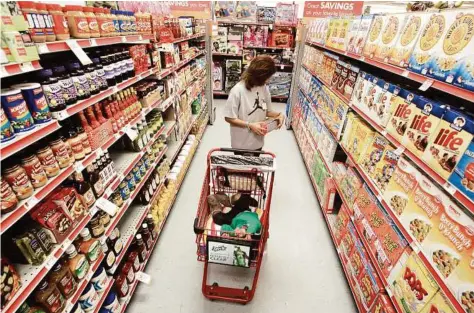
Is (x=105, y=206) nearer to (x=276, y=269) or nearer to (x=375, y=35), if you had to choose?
(x=276, y=269)

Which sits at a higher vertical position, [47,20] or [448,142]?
[47,20]

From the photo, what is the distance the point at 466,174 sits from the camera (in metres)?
1.15

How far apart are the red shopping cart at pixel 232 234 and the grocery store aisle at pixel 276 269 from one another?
0.11 metres

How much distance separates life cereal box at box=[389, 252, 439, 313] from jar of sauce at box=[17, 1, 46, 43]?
7.04ft

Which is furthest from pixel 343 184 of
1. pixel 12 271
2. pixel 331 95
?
pixel 12 271

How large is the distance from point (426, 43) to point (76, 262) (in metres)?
2.32

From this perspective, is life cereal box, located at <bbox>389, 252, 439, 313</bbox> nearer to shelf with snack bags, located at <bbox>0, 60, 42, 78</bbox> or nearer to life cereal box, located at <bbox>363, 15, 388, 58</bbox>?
life cereal box, located at <bbox>363, 15, 388, 58</bbox>

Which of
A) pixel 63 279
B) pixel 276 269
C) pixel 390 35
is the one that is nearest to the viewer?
pixel 63 279

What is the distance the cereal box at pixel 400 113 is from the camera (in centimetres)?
162

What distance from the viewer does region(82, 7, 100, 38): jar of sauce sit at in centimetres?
154

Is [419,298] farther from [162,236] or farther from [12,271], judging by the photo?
[162,236]

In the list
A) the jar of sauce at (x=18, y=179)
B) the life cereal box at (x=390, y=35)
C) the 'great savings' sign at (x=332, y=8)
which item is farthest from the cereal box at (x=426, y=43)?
the 'great savings' sign at (x=332, y=8)

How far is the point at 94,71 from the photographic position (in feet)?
5.22

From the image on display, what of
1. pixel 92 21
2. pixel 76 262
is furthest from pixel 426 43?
pixel 76 262
